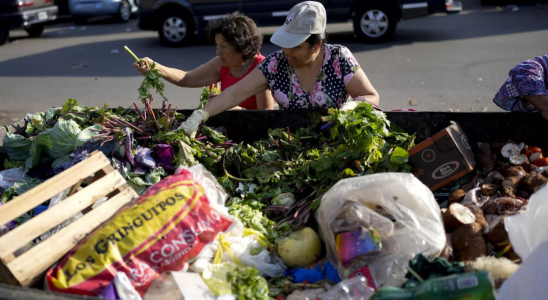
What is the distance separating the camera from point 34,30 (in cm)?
1295

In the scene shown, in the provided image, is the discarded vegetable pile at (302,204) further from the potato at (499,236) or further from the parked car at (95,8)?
the parked car at (95,8)

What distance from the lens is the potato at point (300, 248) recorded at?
8.56 feet

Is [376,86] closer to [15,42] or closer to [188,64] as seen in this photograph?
[188,64]

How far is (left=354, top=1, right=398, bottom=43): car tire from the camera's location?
9273 millimetres

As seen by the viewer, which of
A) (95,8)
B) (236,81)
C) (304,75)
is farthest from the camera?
(95,8)

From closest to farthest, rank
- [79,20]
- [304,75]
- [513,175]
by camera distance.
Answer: [513,175] < [304,75] < [79,20]

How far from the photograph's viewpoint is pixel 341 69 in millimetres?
3699

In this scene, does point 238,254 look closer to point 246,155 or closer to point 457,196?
point 246,155

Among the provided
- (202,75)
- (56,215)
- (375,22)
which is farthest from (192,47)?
(56,215)

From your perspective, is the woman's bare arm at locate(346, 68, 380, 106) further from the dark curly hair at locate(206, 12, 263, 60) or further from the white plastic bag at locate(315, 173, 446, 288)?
the white plastic bag at locate(315, 173, 446, 288)

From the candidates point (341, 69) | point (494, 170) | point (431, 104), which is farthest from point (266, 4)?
point (494, 170)

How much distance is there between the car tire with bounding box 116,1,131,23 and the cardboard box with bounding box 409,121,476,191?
1286 cm

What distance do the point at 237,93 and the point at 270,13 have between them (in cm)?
630

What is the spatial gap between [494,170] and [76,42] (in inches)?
432
